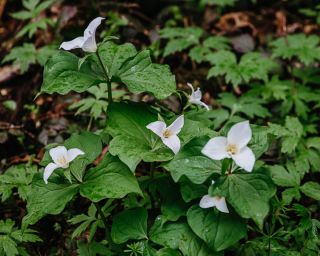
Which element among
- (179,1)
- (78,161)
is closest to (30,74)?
(179,1)

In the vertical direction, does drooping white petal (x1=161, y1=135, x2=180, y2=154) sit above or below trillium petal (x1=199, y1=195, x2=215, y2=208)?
above

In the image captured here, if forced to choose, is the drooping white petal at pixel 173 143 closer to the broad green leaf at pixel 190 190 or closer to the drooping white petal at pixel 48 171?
the broad green leaf at pixel 190 190

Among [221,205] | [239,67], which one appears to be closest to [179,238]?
[221,205]

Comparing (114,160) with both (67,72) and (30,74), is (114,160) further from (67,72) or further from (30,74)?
(30,74)

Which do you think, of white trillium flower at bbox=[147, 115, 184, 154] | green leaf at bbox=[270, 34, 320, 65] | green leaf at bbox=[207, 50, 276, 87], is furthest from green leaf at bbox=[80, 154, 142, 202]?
green leaf at bbox=[270, 34, 320, 65]

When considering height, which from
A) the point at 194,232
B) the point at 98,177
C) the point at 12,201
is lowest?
the point at 12,201

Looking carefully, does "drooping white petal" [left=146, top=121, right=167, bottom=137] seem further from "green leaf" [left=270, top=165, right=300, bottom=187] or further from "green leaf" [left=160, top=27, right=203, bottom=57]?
"green leaf" [left=160, top=27, right=203, bottom=57]

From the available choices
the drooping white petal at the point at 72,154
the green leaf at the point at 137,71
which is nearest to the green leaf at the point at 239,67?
the green leaf at the point at 137,71
